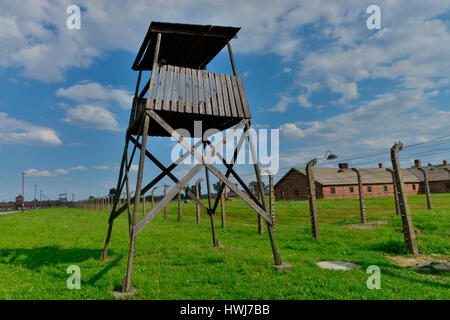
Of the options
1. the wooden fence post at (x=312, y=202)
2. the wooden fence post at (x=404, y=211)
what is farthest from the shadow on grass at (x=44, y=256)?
the wooden fence post at (x=404, y=211)

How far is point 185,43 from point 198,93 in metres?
2.13

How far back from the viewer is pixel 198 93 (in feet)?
26.4

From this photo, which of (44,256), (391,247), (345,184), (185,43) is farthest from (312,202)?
(345,184)

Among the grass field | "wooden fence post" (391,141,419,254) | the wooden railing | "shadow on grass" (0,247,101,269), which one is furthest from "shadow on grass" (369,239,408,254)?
"shadow on grass" (0,247,101,269)

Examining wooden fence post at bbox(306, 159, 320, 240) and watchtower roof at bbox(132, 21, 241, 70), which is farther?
wooden fence post at bbox(306, 159, 320, 240)

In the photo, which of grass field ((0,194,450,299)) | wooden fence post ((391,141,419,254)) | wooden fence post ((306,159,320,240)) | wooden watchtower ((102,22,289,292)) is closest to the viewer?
grass field ((0,194,450,299))

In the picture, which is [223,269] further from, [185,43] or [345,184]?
[345,184]

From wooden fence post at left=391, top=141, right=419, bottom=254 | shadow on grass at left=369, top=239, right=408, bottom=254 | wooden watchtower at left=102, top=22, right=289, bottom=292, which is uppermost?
wooden watchtower at left=102, top=22, right=289, bottom=292

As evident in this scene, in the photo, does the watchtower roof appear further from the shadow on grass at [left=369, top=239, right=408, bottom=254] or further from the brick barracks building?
the brick barracks building

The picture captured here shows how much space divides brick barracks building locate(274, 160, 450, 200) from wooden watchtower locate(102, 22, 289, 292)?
36875mm

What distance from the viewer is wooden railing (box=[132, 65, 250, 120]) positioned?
24.6 feet

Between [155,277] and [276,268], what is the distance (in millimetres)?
3073
